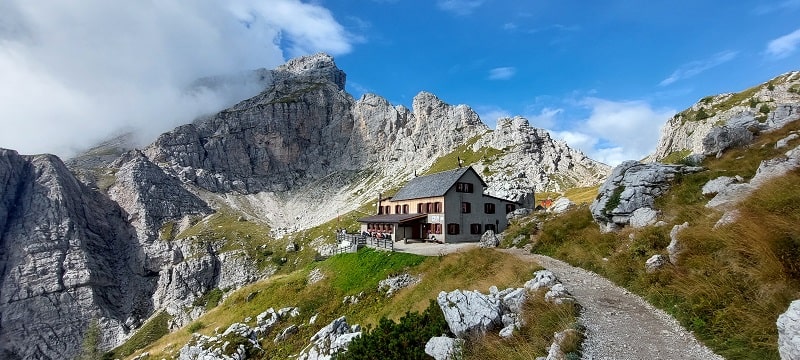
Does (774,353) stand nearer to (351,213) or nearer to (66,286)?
(351,213)

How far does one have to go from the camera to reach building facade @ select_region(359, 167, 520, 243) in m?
55.2

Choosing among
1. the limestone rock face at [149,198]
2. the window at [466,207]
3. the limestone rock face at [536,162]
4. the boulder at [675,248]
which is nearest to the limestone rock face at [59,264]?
the limestone rock face at [149,198]

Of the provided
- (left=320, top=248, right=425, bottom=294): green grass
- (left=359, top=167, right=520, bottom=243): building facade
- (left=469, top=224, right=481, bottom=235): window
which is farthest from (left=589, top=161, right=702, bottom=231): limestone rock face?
(left=469, top=224, right=481, bottom=235): window

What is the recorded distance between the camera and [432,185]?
2402 inches

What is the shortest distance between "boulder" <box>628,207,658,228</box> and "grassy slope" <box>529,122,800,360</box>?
32.2 inches

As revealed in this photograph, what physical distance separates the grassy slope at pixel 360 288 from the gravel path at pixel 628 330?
160 centimetres

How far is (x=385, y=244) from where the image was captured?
43469 millimetres

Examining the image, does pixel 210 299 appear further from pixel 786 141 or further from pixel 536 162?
pixel 786 141

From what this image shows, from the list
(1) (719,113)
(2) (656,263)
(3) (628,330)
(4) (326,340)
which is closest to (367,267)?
(4) (326,340)

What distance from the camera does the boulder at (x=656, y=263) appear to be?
15.2 metres

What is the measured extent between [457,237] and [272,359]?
32.5 m

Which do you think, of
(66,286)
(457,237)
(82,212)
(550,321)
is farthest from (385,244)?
(82,212)

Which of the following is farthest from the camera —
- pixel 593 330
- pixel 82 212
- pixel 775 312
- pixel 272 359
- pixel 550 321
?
pixel 82 212

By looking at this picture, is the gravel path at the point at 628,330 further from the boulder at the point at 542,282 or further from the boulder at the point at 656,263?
the boulder at the point at 656,263
